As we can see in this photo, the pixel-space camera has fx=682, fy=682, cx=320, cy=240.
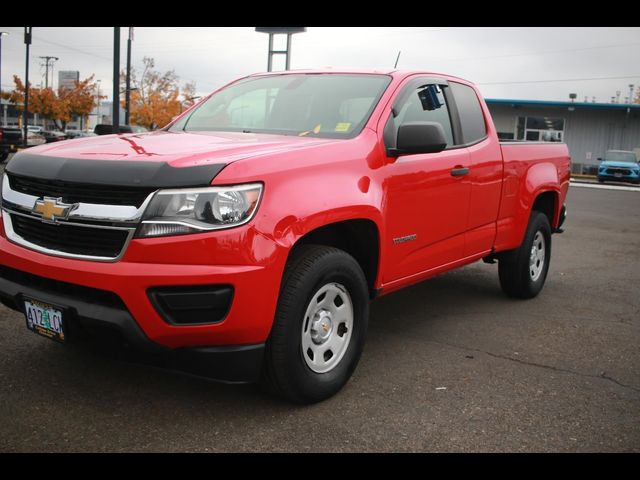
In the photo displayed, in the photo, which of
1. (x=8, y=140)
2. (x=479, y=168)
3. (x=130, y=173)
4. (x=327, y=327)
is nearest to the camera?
(x=130, y=173)

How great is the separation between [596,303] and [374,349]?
274cm

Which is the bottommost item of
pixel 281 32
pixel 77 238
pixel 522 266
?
pixel 522 266

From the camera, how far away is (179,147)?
3553 mm

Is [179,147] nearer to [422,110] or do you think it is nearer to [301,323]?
[301,323]

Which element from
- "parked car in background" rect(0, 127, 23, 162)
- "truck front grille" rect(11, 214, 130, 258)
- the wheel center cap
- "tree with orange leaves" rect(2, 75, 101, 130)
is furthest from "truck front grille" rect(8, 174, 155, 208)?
"tree with orange leaves" rect(2, 75, 101, 130)

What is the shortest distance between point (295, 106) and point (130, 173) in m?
1.71

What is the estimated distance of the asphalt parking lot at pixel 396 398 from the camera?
10.5 ft

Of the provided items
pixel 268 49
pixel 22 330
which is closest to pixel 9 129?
pixel 268 49

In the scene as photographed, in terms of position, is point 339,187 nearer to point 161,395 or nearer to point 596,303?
point 161,395

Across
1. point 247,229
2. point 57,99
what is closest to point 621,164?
point 247,229

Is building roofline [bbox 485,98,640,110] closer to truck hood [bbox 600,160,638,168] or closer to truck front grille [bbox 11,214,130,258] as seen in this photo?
truck hood [bbox 600,160,638,168]

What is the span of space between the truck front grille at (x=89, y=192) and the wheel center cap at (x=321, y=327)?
1.11m

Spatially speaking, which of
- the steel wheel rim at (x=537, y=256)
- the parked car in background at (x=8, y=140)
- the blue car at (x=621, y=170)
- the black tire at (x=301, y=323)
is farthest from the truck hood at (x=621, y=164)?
the black tire at (x=301, y=323)

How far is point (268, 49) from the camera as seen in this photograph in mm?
19656
